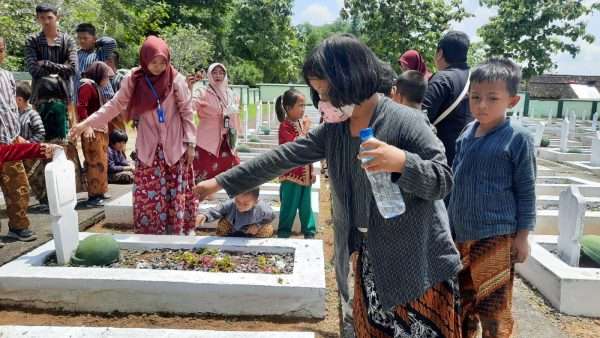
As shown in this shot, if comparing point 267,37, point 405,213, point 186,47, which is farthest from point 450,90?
point 267,37

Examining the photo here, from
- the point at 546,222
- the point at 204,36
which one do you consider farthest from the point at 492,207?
the point at 204,36

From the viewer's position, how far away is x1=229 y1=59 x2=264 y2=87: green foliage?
102ft

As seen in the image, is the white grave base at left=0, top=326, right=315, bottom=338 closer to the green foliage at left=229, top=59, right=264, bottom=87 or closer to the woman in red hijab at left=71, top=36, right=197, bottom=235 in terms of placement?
the woman in red hijab at left=71, top=36, right=197, bottom=235

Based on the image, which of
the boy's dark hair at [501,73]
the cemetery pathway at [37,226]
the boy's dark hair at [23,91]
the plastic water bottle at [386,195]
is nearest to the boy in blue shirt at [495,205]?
the boy's dark hair at [501,73]

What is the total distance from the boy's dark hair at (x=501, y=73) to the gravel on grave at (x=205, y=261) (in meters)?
1.92

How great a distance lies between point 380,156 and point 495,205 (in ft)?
4.16

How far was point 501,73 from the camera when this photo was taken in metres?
2.42

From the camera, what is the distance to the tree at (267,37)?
2983 centimetres

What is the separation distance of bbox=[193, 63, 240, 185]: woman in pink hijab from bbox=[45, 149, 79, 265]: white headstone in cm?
229

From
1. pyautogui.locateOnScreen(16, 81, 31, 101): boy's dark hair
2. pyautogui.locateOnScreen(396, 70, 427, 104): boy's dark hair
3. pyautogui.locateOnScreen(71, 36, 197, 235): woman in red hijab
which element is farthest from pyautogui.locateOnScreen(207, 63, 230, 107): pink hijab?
pyautogui.locateOnScreen(396, 70, 427, 104): boy's dark hair

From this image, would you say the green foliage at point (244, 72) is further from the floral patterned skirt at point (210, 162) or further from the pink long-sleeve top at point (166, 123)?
the pink long-sleeve top at point (166, 123)

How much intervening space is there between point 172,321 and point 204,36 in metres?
26.7

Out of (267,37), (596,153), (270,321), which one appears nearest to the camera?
(270,321)

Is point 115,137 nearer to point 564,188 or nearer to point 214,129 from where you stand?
point 214,129
